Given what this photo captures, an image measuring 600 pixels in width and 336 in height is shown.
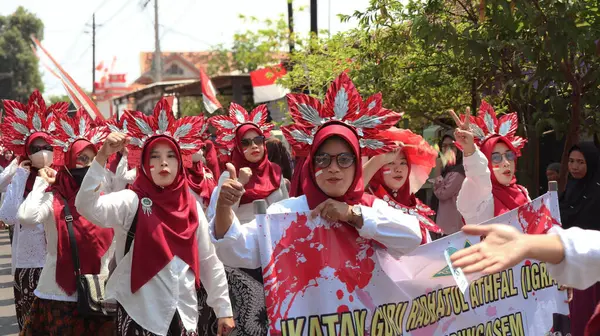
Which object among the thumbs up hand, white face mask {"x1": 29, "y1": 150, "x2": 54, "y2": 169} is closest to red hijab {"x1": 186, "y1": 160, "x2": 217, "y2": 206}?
white face mask {"x1": 29, "y1": 150, "x2": 54, "y2": 169}

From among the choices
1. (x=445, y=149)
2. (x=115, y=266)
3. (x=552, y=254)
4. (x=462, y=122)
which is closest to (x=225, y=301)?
(x=115, y=266)

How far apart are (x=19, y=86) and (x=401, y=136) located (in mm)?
63390

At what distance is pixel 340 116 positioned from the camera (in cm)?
432

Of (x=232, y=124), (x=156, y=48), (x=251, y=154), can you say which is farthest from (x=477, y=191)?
(x=156, y=48)

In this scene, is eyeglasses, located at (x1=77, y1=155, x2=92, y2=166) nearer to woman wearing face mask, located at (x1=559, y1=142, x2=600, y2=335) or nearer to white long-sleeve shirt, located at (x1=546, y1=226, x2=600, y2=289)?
woman wearing face mask, located at (x1=559, y1=142, x2=600, y2=335)

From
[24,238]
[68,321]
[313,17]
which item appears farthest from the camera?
[313,17]

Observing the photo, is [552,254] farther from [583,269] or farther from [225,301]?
[225,301]

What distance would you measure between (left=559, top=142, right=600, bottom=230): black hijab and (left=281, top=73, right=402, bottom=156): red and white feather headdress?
10.6ft

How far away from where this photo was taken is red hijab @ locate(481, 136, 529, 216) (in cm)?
607

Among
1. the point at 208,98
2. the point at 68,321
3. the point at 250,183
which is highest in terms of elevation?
the point at 208,98

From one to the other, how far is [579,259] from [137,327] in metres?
3.27

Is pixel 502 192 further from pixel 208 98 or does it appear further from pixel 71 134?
pixel 208 98

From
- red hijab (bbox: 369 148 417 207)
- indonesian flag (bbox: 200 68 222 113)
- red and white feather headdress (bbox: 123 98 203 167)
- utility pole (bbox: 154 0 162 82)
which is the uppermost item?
utility pole (bbox: 154 0 162 82)

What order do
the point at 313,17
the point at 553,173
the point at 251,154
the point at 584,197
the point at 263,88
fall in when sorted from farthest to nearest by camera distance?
the point at 263,88 → the point at 313,17 → the point at 553,173 → the point at 251,154 → the point at 584,197
